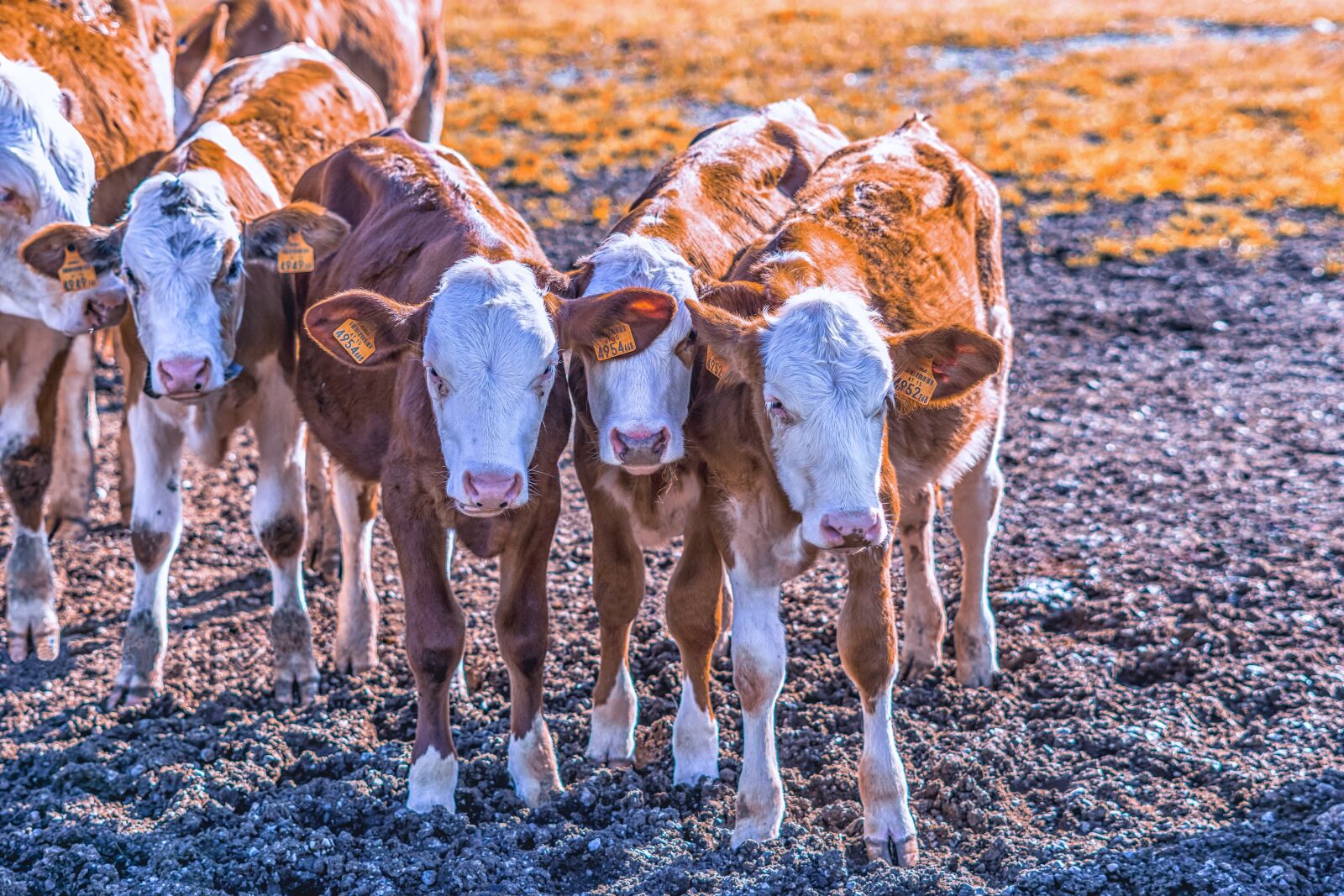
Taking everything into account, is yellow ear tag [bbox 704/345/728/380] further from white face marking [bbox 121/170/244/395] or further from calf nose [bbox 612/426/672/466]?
white face marking [bbox 121/170/244/395]

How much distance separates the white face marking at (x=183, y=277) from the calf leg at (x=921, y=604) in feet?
10.3

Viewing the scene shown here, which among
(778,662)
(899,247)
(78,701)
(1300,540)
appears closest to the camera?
(778,662)

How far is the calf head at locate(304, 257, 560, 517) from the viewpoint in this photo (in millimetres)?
4789

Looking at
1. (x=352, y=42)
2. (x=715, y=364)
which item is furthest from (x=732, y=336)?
(x=352, y=42)

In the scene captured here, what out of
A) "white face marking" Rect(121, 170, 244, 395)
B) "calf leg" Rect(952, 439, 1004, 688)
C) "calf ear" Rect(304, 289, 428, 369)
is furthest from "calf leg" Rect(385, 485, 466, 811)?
"calf leg" Rect(952, 439, 1004, 688)

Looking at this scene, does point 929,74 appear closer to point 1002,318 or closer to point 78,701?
point 1002,318

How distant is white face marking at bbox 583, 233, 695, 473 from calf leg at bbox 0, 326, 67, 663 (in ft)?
10.5

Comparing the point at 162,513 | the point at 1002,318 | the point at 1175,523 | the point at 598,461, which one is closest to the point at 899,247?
the point at 1002,318

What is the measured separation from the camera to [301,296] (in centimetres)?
671

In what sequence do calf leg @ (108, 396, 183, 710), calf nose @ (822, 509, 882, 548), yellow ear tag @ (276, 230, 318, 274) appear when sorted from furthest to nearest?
1. calf leg @ (108, 396, 183, 710)
2. yellow ear tag @ (276, 230, 318, 274)
3. calf nose @ (822, 509, 882, 548)

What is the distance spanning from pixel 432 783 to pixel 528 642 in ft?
2.07

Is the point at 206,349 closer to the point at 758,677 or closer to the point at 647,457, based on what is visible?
the point at 647,457

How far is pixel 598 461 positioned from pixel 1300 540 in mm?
4121

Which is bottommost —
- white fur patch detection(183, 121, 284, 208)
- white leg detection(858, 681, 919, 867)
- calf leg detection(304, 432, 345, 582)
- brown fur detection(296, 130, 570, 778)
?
calf leg detection(304, 432, 345, 582)
